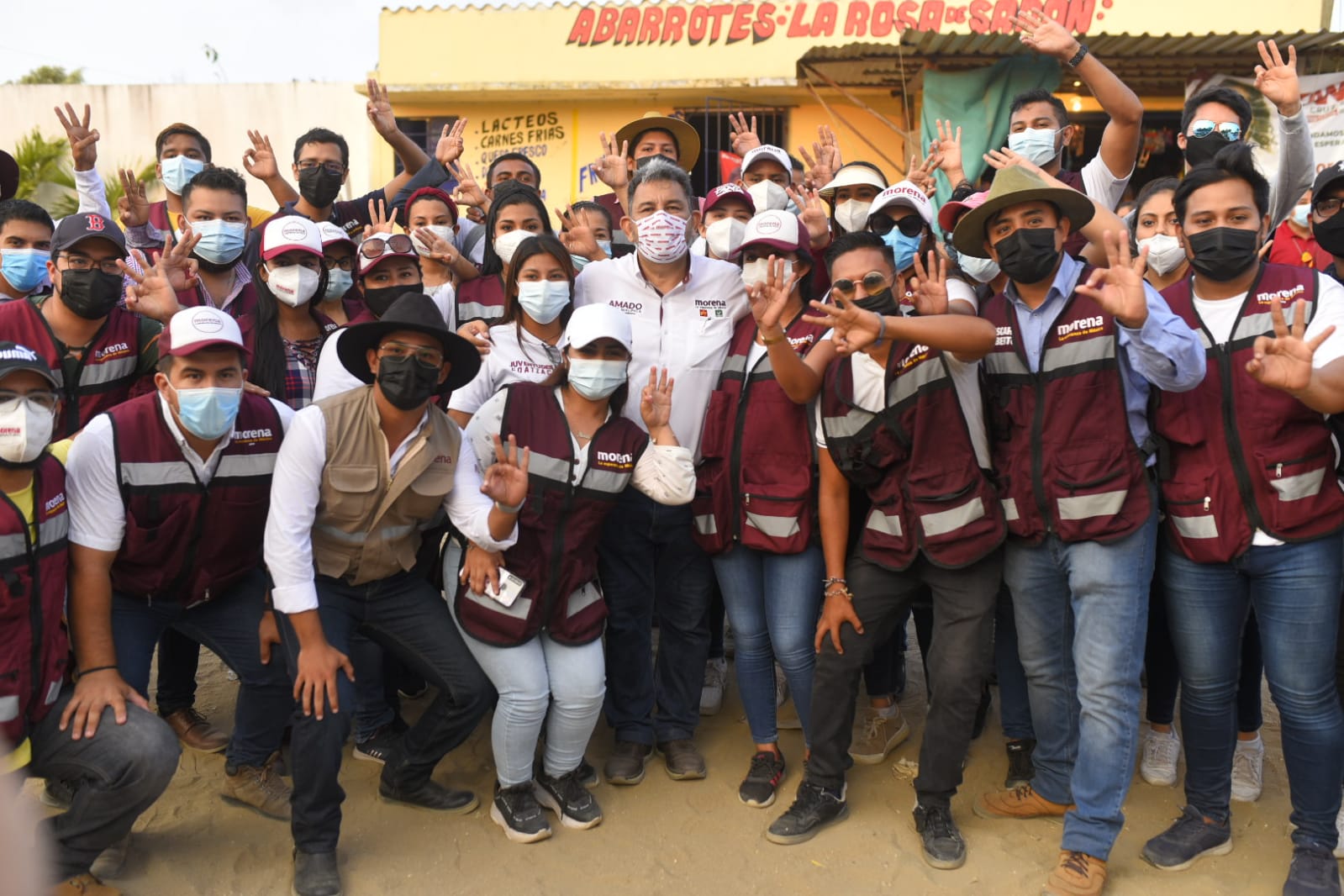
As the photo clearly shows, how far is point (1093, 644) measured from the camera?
3.86 metres

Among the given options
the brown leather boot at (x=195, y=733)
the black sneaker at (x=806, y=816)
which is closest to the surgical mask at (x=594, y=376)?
the black sneaker at (x=806, y=816)

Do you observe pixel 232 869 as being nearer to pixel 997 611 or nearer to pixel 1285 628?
pixel 997 611

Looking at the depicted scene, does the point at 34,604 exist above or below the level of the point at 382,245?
below

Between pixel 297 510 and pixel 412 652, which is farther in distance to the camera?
pixel 412 652

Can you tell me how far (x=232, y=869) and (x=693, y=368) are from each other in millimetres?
2864

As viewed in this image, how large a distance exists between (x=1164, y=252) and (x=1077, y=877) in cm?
284

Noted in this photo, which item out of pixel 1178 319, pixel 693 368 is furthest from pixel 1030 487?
pixel 693 368

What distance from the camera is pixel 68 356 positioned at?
4.61 meters

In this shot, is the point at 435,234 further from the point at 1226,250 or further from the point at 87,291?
the point at 1226,250

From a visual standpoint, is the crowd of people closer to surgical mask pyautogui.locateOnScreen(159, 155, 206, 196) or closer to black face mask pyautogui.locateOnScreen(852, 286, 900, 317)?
black face mask pyautogui.locateOnScreen(852, 286, 900, 317)

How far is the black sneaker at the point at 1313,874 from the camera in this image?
150 inches

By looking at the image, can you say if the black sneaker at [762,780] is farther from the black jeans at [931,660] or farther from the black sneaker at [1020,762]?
the black sneaker at [1020,762]

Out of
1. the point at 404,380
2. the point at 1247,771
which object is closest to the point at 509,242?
the point at 404,380

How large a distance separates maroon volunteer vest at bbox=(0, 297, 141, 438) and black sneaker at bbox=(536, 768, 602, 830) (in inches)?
102
